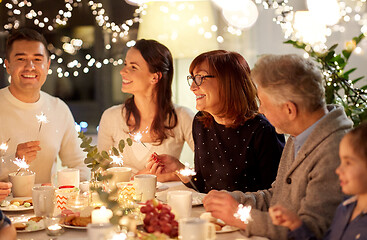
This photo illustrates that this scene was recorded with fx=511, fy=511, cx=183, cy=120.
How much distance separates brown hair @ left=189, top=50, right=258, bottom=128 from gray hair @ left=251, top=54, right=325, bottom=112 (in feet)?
2.38

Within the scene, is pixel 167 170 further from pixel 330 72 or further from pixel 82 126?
pixel 82 126

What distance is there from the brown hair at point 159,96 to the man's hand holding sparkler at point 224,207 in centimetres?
133

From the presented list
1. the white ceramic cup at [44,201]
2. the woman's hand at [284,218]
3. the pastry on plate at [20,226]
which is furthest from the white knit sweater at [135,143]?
the woman's hand at [284,218]

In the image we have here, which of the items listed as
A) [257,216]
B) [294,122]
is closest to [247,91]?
[294,122]

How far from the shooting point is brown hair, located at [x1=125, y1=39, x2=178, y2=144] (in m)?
3.15

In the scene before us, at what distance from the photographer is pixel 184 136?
3197 mm

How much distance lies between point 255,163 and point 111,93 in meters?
2.50

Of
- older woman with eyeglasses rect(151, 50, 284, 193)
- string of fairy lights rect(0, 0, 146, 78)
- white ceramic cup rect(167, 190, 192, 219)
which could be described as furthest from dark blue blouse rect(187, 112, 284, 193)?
string of fairy lights rect(0, 0, 146, 78)

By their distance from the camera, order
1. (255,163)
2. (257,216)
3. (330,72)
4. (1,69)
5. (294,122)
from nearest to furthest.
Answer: (257,216) → (294,122) → (255,163) → (330,72) → (1,69)

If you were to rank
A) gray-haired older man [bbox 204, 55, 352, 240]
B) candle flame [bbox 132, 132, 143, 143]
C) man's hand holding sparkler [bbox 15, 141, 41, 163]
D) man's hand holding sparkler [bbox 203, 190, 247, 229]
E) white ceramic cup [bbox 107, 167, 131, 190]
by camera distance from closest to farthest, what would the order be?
gray-haired older man [bbox 204, 55, 352, 240], man's hand holding sparkler [bbox 203, 190, 247, 229], white ceramic cup [bbox 107, 167, 131, 190], man's hand holding sparkler [bbox 15, 141, 41, 163], candle flame [bbox 132, 132, 143, 143]

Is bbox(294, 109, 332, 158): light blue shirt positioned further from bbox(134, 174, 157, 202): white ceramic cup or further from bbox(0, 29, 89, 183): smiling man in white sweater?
bbox(0, 29, 89, 183): smiling man in white sweater

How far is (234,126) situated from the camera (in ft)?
8.40

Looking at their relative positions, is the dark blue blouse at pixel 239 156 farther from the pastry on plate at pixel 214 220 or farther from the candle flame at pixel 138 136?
the pastry on plate at pixel 214 220

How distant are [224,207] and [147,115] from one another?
1.54m
